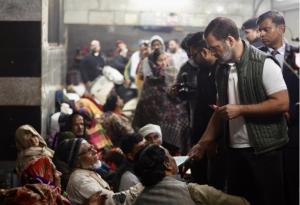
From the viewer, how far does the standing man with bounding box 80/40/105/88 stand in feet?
34.0

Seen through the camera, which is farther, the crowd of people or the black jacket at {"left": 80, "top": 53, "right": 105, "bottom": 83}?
the black jacket at {"left": 80, "top": 53, "right": 105, "bottom": 83}

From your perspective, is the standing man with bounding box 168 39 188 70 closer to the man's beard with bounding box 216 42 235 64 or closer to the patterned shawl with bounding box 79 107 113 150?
the patterned shawl with bounding box 79 107 113 150

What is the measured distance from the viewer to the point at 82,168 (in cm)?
421

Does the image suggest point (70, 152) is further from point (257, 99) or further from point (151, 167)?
point (257, 99)

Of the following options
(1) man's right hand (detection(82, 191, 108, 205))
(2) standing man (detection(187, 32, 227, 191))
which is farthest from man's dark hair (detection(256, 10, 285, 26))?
(1) man's right hand (detection(82, 191, 108, 205))

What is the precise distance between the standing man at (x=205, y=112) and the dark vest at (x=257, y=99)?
0.81m

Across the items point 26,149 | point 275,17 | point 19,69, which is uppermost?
point 275,17

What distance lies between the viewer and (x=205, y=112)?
17.3 ft

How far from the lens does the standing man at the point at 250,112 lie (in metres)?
3.88

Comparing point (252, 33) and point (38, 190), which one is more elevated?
point (252, 33)

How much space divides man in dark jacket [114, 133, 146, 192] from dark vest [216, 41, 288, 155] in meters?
1.05

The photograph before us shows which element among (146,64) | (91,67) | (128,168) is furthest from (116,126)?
(91,67)

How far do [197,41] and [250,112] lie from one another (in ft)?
5.02

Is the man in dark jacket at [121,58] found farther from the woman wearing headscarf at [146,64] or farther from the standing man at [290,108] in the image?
the standing man at [290,108]
